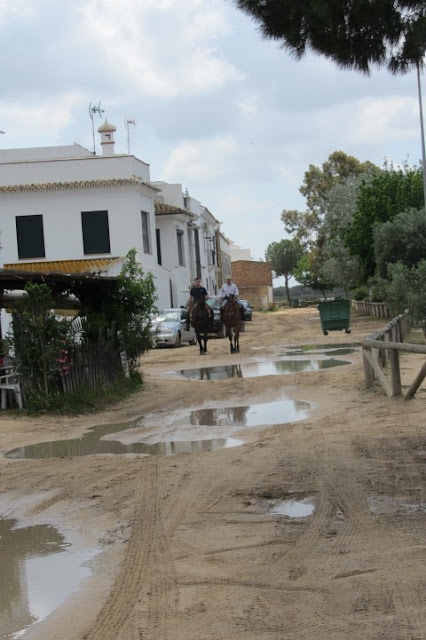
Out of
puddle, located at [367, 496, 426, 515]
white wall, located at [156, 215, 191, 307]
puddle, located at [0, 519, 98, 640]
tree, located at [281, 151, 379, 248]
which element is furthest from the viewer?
tree, located at [281, 151, 379, 248]

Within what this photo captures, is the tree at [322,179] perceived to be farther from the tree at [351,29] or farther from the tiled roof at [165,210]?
the tree at [351,29]

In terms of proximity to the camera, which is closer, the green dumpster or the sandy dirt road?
the sandy dirt road

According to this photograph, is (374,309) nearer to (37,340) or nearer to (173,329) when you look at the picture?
(173,329)

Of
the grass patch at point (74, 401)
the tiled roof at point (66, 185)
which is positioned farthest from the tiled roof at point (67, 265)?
the grass patch at point (74, 401)

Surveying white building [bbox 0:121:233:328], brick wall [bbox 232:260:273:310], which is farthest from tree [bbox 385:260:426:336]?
brick wall [bbox 232:260:273:310]

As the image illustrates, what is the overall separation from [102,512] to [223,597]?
2597 mm

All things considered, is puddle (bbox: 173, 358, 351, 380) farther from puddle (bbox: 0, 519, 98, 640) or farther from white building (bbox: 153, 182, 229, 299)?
white building (bbox: 153, 182, 229, 299)

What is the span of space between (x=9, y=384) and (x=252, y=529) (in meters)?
8.91

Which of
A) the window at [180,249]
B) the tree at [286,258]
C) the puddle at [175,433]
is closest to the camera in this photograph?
the puddle at [175,433]

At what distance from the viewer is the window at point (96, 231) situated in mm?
39312

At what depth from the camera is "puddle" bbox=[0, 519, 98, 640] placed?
5121 millimetres

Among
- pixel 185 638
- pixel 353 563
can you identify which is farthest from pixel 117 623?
pixel 353 563

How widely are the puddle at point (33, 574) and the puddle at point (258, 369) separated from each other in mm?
11675

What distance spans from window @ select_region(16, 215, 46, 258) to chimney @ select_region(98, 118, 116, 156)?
8557mm
